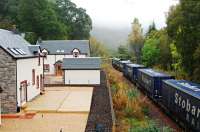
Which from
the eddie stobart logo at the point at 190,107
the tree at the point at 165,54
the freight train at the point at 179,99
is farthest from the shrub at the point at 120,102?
the tree at the point at 165,54

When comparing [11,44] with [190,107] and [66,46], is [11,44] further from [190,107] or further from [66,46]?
[66,46]

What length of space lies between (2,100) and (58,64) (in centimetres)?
3686

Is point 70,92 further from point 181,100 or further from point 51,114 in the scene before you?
point 181,100

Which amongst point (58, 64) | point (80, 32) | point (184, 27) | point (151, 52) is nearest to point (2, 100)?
point (184, 27)

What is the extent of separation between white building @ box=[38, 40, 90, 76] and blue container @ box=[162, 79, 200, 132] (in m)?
38.9

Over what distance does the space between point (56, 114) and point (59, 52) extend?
3905cm

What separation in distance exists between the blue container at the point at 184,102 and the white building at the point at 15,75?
1141 cm

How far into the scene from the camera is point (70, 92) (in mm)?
43469

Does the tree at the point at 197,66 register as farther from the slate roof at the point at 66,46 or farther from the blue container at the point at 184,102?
the slate roof at the point at 66,46

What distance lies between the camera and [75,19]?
110625mm

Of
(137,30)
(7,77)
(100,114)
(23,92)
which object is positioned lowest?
(100,114)

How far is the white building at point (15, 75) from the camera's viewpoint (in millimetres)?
29938

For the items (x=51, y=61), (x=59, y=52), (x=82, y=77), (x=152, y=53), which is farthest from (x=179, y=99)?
(x=152, y=53)

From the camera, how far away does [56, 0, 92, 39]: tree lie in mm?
109594
